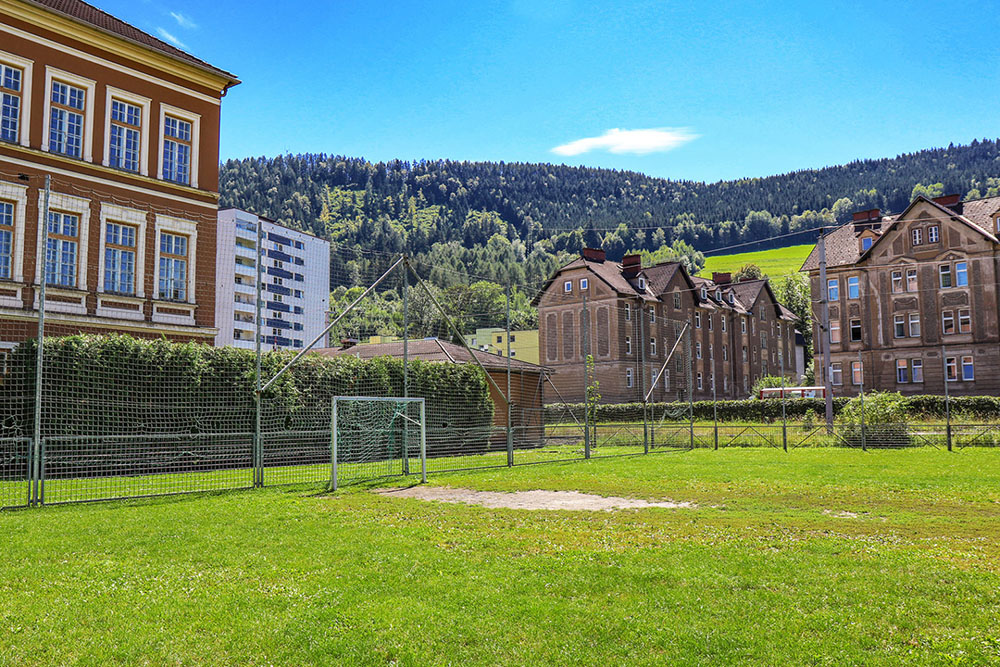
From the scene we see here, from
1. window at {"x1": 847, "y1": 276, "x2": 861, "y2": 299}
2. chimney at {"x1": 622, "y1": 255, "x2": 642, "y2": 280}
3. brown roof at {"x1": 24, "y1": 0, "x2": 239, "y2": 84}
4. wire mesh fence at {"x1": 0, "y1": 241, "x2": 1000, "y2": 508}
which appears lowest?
wire mesh fence at {"x1": 0, "y1": 241, "x2": 1000, "y2": 508}

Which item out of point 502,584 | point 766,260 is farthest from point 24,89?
point 766,260

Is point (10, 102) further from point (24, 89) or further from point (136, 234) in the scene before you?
point (136, 234)

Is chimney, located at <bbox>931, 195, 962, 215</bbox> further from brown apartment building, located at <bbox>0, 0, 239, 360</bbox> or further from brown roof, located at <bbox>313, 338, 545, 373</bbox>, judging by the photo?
brown apartment building, located at <bbox>0, 0, 239, 360</bbox>

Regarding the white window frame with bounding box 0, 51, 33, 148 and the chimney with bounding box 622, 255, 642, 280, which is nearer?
the white window frame with bounding box 0, 51, 33, 148

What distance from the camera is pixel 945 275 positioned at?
1961 inches

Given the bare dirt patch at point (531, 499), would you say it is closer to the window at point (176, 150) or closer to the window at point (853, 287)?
the window at point (176, 150)

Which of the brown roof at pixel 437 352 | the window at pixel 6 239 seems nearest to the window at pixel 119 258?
the window at pixel 6 239

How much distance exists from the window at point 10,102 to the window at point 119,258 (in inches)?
147

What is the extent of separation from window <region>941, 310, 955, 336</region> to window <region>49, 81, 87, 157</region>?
2000 inches

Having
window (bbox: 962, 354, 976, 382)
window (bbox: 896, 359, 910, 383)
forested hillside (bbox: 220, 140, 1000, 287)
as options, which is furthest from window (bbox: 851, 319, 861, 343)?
forested hillside (bbox: 220, 140, 1000, 287)

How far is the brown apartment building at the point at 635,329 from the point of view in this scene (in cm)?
5538

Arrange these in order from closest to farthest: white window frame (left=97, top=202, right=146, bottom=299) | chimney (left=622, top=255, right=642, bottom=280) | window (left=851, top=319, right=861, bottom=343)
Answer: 1. white window frame (left=97, top=202, right=146, bottom=299)
2. window (left=851, top=319, right=861, bottom=343)
3. chimney (left=622, top=255, right=642, bottom=280)

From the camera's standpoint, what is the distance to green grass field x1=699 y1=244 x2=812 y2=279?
13225cm

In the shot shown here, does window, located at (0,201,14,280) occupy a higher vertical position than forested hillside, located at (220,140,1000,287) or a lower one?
lower
